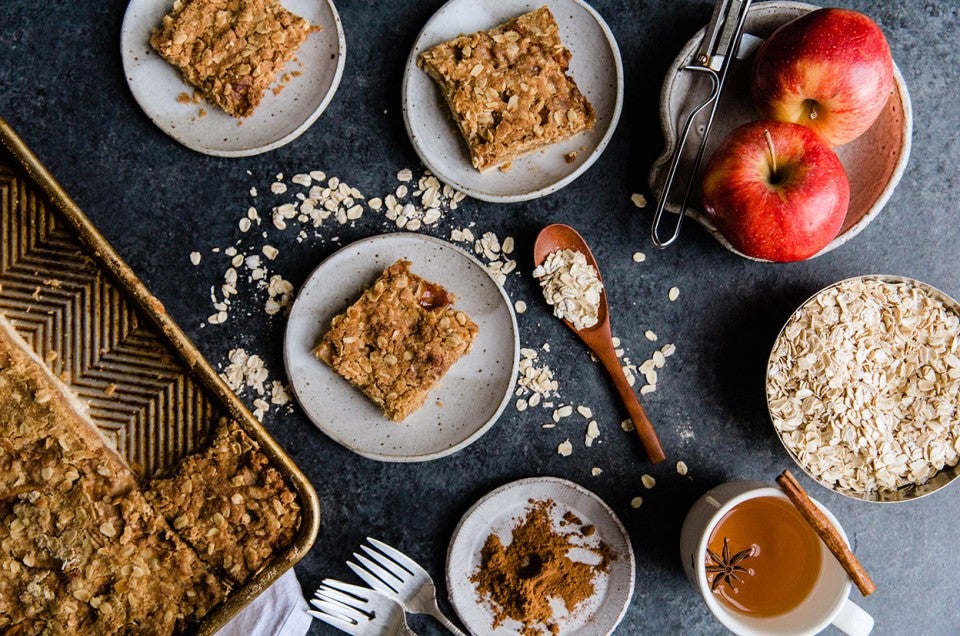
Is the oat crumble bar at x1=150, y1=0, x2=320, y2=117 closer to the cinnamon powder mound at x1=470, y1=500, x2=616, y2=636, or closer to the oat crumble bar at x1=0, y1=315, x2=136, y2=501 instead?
the oat crumble bar at x1=0, y1=315, x2=136, y2=501

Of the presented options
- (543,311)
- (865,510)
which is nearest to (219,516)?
(543,311)

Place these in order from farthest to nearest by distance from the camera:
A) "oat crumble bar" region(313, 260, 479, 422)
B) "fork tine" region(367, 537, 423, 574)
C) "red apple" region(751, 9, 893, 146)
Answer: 1. "fork tine" region(367, 537, 423, 574)
2. "oat crumble bar" region(313, 260, 479, 422)
3. "red apple" region(751, 9, 893, 146)

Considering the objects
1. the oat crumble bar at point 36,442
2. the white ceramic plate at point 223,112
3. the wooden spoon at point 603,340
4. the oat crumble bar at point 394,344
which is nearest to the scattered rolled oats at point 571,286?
the wooden spoon at point 603,340

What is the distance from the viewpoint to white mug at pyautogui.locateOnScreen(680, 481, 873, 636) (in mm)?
1680

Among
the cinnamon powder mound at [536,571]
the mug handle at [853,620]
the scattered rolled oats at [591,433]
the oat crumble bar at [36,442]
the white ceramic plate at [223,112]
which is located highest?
the white ceramic plate at [223,112]

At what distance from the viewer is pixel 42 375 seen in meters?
1.75

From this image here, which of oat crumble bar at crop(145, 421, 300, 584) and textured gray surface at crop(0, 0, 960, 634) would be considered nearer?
oat crumble bar at crop(145, 421, 300, 584)

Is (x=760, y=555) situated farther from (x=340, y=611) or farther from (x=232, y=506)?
(x=232, y=506)

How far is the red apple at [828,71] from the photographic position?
1609mm

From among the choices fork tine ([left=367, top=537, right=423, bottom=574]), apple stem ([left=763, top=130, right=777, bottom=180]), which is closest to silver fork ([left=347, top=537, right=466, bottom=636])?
fork tine ([left=367, top=537, right=423, bottom=574])

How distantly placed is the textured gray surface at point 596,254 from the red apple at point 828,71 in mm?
316

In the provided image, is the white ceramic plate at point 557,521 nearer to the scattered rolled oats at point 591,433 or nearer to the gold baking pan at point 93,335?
the scattered rolled oats at point 591,433

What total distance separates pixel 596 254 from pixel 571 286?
0.14m

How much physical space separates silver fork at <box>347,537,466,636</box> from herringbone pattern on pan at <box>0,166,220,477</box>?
0.54m
